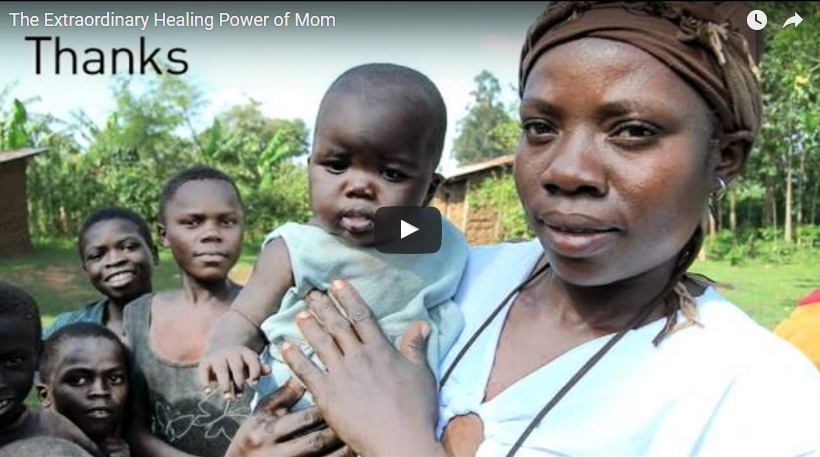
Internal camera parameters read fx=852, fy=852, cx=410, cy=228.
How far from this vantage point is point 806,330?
1.92 meters

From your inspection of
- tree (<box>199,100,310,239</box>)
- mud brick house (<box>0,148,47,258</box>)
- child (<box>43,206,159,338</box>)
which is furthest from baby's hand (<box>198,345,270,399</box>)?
tree (<box>199,100,310,239</box>)

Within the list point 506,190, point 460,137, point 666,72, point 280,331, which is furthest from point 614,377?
point 460,137

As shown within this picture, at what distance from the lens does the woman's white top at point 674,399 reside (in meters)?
1.32

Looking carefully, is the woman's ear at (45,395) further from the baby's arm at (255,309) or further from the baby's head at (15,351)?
the baby's arm at (255,309)

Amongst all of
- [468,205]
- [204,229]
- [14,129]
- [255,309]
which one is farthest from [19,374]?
[14,129]

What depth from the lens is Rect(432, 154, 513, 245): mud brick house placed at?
17.2 m

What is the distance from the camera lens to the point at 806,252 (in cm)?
1398

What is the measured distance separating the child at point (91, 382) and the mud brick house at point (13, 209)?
11.7 meters

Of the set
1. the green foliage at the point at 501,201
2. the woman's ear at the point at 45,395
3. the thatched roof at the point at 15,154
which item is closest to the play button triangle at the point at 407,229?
the woman's ear at the point at 45,395

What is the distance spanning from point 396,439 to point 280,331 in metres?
0.59

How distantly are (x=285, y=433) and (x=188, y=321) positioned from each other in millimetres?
1739

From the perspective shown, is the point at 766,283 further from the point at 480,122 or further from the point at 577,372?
the point at 480,122

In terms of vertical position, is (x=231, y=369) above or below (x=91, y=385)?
above

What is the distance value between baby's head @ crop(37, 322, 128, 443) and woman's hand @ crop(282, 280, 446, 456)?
1.71m
